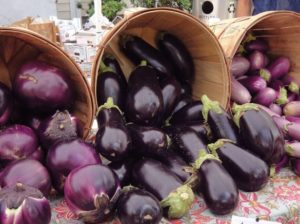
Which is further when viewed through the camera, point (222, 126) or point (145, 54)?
point (145, 54)

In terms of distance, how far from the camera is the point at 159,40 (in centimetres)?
92

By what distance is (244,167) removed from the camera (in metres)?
0.60

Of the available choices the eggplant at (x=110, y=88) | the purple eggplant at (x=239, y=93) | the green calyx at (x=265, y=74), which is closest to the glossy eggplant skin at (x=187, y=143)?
the eggplant at (x=110, y=88)

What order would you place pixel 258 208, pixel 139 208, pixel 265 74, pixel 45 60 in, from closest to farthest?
1. pixel 139 208
2. pixel 258 208
3. pixel 45 60
4. pixel 265 74

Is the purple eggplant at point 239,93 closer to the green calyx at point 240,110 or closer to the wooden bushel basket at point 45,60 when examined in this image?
the green calyx at point 240,110

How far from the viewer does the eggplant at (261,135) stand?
0.64 m

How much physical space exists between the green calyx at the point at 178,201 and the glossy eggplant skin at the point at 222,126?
173 mm

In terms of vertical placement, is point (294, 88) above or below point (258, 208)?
above

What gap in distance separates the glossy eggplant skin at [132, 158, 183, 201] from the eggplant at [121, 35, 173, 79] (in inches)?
12.3

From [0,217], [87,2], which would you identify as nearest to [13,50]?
[0,217]

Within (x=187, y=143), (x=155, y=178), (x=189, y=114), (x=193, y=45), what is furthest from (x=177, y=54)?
(x=155, y=178)

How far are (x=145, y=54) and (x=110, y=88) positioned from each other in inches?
6.0

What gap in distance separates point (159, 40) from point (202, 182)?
1.54 feet

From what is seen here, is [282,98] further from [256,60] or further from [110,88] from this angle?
[110,88]
